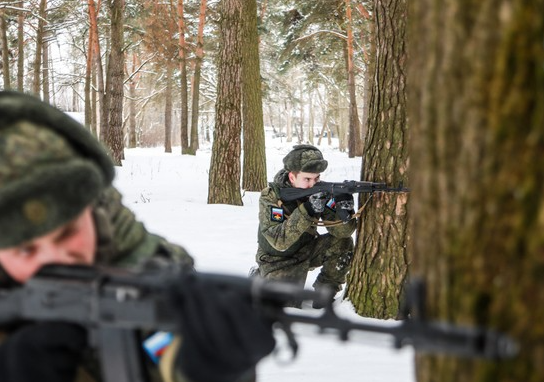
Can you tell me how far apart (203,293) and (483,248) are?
0.51 m

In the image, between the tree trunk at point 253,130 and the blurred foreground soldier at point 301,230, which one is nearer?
the blurred foreground soldier at point 301,230

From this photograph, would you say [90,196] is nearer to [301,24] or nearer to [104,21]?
[301,24]

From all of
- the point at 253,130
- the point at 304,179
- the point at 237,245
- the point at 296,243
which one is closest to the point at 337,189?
the point at 304,179

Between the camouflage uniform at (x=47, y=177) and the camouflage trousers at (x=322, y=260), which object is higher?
the camouflage uniform at (x=47, y=177)

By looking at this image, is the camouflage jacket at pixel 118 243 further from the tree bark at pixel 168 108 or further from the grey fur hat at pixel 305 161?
the tree bark at pixel 168 108

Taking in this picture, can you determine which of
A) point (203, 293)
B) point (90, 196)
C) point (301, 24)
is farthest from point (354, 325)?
point (301, 24)

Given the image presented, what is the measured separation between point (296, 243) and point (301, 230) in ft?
1.40

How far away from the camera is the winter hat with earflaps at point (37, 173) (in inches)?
A: 48.0

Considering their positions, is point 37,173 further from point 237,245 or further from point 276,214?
point 237,245

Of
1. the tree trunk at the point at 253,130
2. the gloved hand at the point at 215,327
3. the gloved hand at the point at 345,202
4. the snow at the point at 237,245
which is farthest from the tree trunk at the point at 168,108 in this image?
the gloved hand at the point at 215,327

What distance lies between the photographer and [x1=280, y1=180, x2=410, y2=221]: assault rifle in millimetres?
3693

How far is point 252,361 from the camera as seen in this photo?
3.59 feet

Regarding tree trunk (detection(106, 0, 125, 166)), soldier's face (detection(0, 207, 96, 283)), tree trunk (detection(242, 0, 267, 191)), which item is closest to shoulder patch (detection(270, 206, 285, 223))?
soldier's face (detection(0, 207, 96, 283))

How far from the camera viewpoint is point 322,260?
494 centimetres
